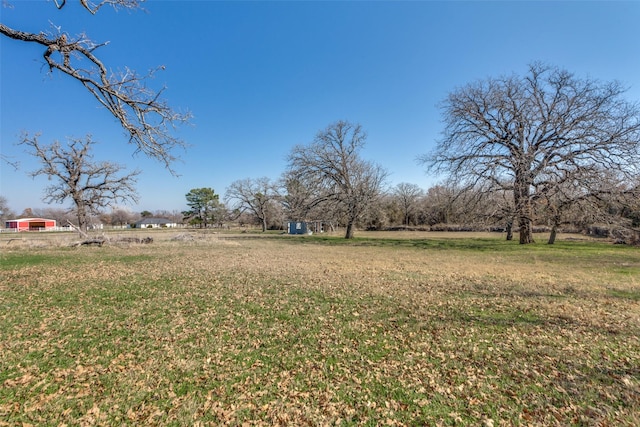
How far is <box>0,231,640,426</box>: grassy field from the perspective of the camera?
3209mm

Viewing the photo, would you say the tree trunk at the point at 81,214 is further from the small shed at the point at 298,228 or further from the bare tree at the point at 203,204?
the bare tree at the point at 203,204

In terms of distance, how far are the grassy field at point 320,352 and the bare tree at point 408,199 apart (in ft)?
A: 166

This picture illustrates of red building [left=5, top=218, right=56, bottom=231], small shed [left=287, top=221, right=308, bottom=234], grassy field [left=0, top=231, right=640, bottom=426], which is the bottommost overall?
grassy field [left=0, top=231, right=640, bottom=426]

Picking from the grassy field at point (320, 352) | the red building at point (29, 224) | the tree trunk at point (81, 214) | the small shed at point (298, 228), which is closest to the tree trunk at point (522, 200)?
the grassy field at point (320, 352)

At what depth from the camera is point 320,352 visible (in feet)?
15.0

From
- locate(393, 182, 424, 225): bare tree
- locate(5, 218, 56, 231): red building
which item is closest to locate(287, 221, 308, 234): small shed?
locate(393, 182, 424, 225): bare tree

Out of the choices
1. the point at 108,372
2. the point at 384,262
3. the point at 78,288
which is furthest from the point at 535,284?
the point at 78,288

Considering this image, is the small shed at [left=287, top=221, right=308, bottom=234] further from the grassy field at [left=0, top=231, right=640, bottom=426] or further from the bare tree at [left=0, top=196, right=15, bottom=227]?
the bare tree at [left=0, top=196, right=15, bottom=227]

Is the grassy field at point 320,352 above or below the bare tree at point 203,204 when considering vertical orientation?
below

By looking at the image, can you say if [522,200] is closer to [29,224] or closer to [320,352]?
[320,352]

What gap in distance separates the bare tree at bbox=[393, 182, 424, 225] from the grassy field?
5050cm

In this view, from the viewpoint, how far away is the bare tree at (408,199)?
193 ft

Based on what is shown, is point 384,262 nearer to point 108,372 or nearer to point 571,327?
point 571,327

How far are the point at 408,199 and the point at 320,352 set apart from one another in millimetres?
58821
